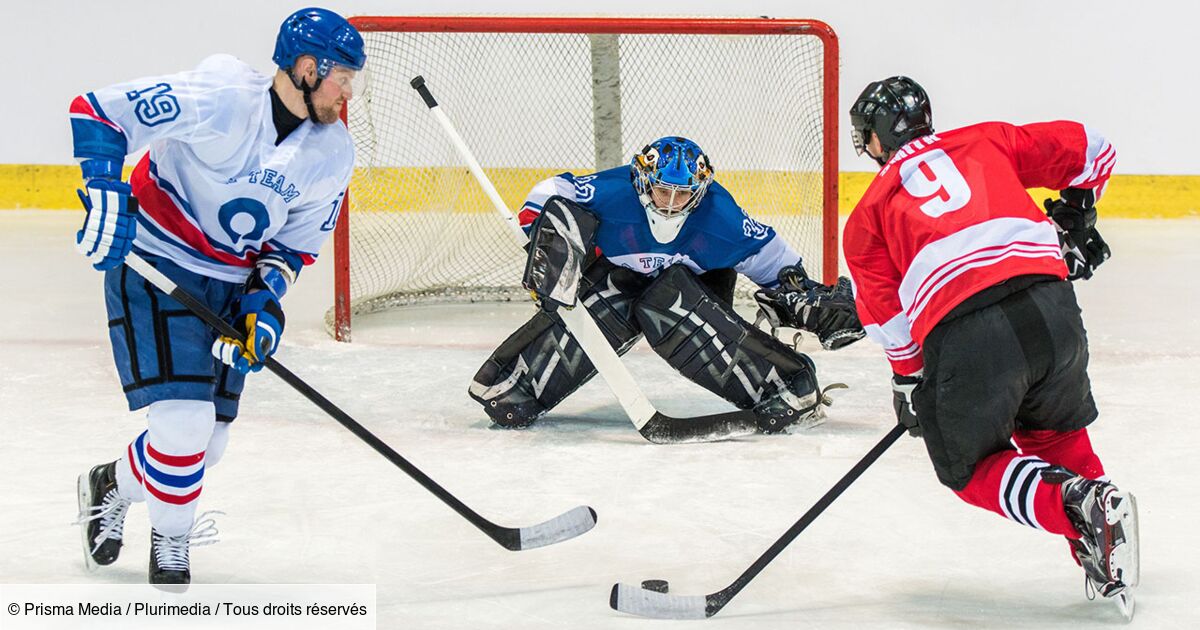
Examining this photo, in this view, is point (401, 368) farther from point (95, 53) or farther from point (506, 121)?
point (95, 53)

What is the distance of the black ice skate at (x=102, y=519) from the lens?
8.49ft

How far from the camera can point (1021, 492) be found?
7.50ft

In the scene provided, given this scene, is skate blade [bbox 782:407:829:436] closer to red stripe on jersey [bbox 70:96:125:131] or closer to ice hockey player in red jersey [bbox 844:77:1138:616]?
ice hockey player in red jersey [bbox 844:77:1138:616]

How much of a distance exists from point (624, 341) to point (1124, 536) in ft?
5.69

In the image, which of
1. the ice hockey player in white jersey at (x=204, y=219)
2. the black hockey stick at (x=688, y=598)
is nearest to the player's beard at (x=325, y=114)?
the ice hockey player in white jersey at (x=204, y=219)

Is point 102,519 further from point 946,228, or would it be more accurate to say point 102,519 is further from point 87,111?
point 946,228

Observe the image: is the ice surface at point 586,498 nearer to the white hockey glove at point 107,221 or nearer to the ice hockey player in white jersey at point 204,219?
the ice hockey player in white jersey at point 204,219

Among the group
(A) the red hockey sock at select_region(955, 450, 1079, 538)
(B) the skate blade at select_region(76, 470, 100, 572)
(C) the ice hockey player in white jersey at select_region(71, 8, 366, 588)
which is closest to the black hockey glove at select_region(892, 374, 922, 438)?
(A) the red hockey sock at select_region(955, 450, 1079, 538)

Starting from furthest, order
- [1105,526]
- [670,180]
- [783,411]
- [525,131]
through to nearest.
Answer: [525,131]
[783,411]
[670,180]
[1105,526]

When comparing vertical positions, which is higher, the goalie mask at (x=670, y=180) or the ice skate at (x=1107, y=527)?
the goalie mask at (x=670, y=180)

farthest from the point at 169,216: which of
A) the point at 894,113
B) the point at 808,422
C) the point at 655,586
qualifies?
the point at 808,422

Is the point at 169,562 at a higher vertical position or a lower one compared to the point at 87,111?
lower

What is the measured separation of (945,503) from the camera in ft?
10.1

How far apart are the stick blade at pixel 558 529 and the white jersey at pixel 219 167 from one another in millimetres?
698
